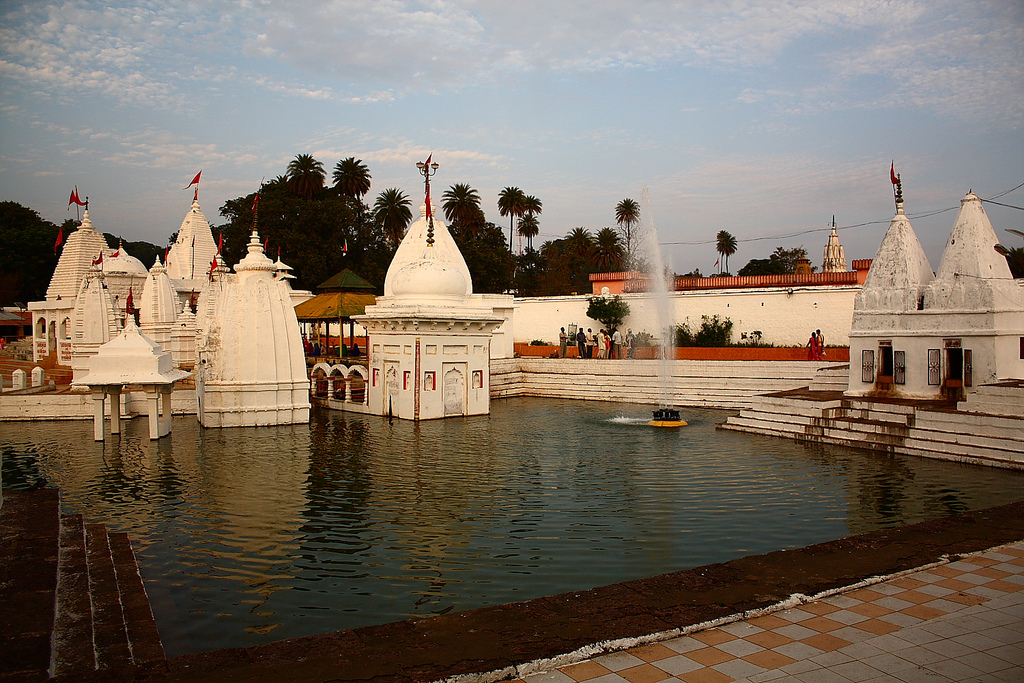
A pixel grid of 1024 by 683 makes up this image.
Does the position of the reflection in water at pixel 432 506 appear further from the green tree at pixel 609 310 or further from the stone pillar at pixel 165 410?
the green tree at pixel 609 310

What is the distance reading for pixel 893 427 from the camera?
550 inches

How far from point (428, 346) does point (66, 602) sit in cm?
1373

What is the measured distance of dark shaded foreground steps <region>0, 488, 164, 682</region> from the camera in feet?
14.9

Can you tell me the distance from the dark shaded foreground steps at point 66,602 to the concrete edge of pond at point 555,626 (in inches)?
28.4

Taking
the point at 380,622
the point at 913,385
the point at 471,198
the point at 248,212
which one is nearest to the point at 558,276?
the point at 471,198

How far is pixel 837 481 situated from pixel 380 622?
27.0 feet

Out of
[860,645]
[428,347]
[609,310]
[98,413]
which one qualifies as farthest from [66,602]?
[609,310]

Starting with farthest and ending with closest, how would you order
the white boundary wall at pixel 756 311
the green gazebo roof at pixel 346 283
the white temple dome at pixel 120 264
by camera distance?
the white temple dome at pixel 120 264 → the green gazebo roof at pixel 346 283 → the white boundary wall at pixel 756 311

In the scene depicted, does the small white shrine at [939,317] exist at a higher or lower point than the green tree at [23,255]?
lower

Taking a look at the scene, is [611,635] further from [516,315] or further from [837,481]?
[516,315]

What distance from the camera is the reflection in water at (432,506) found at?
690 centimetres

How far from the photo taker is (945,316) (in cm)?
1483

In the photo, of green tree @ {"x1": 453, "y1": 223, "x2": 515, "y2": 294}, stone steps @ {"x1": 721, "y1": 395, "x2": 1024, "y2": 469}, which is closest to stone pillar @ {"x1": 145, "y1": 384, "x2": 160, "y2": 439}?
stone steps @ {"x1": 721, "y1": 395, "x2": 1024, "y2": 469}

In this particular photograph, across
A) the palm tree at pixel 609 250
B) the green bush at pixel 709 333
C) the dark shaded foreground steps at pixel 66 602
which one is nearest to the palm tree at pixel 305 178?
the palm tree at pixel 609 250
